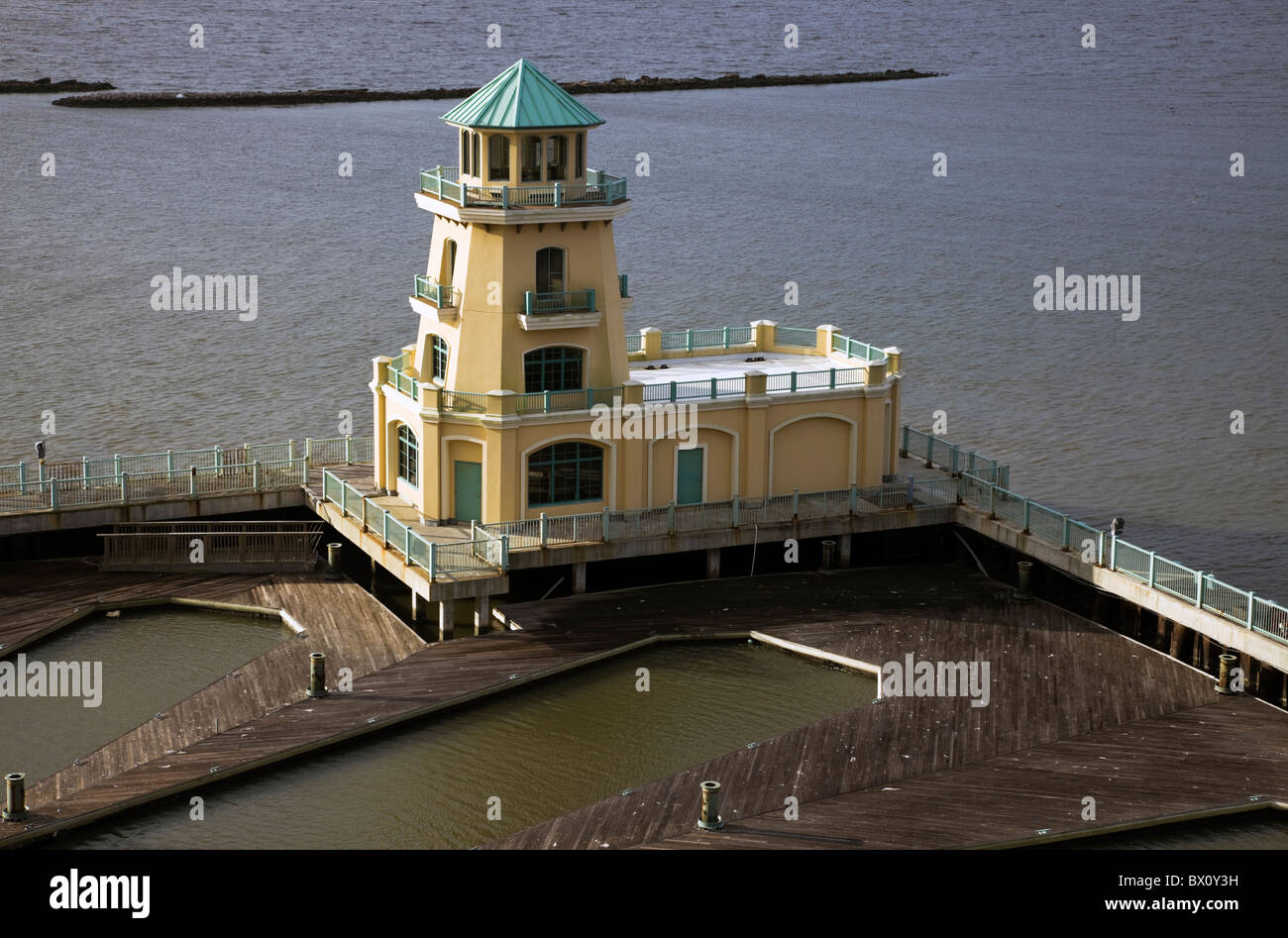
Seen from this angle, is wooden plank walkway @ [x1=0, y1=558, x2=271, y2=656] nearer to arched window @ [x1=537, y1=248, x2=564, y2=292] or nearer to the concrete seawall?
arched window @ [x1=537, y1=248, x2=564, y2=292]

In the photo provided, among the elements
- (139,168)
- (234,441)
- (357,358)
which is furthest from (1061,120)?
(234,441)

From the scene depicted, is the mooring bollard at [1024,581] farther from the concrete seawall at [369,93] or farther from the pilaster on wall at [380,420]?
the concrete seawall at [369,93]

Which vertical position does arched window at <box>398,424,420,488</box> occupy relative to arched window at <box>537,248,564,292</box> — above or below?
below

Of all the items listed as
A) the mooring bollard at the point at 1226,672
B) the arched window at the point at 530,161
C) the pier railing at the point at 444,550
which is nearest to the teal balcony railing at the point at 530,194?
the arched window at the point at 530,161

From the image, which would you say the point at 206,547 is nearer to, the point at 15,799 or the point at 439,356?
the point at 439,356

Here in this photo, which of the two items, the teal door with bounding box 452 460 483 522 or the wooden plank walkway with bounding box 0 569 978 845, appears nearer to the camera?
the wooden plank walkway with bounding box 0 569 978 845

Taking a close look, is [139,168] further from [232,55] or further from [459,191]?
[459,191]

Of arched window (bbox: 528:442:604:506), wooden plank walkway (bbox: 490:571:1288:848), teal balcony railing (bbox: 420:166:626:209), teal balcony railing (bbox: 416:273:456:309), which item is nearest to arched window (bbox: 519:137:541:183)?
teal balcony railing (bbox: 420:166:626:209)
